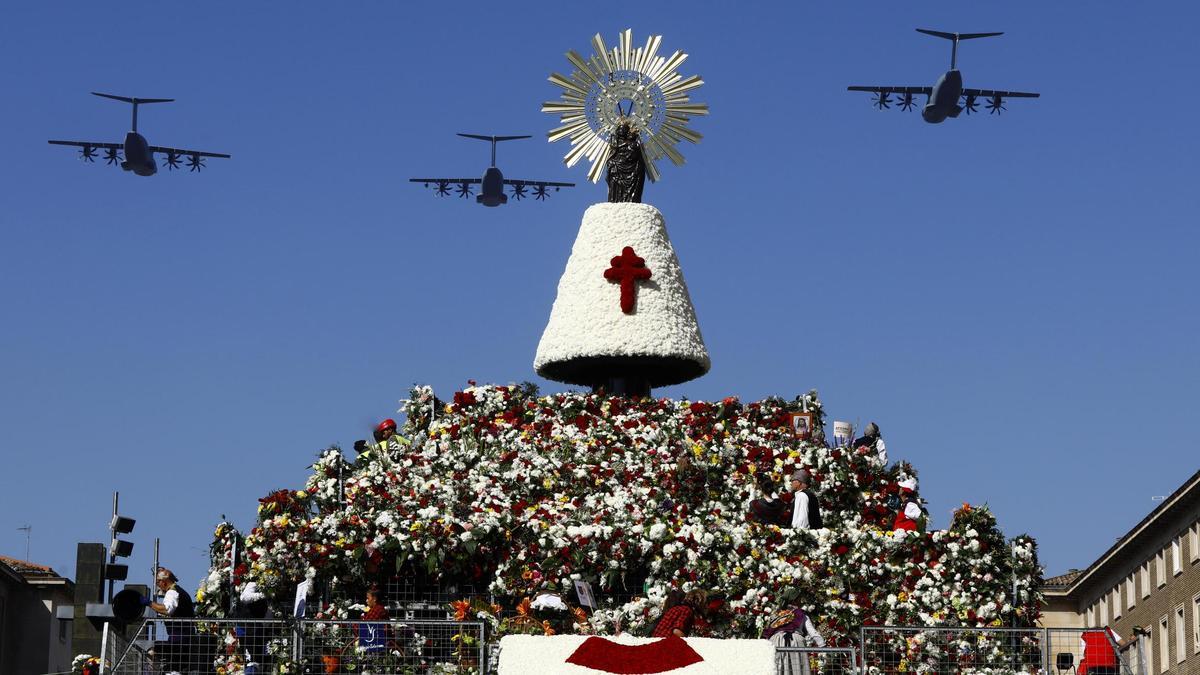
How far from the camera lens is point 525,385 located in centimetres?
3459

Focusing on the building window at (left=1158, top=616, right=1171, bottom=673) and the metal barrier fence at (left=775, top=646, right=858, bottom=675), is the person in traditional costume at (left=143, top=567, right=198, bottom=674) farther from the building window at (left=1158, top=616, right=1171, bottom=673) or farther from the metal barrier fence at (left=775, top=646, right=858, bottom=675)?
the building window at (left=1158, top=616, right=1171, bottom=673)

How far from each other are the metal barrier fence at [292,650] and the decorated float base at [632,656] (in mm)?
1053

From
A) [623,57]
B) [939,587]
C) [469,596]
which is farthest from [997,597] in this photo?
A: [623,57]

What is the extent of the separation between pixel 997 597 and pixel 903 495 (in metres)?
3.04

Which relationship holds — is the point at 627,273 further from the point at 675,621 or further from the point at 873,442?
the point at 675,621

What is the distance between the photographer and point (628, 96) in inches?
1442

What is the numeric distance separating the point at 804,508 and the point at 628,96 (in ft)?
33.9

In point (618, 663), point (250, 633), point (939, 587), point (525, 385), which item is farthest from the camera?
point (525, 385)

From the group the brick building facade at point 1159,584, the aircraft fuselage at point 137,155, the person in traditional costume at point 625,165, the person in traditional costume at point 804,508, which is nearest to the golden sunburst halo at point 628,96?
the person in traditional costume at point 625,165

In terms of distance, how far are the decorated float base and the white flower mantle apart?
12.0 metres

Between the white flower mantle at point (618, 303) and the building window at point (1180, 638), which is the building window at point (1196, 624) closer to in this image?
the building window at point (1180, 638)

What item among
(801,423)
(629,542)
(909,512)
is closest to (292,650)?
(629,542)

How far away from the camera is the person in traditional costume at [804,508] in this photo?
28922 millimetres

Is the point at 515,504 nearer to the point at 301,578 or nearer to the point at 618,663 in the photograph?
the point at 301,578
